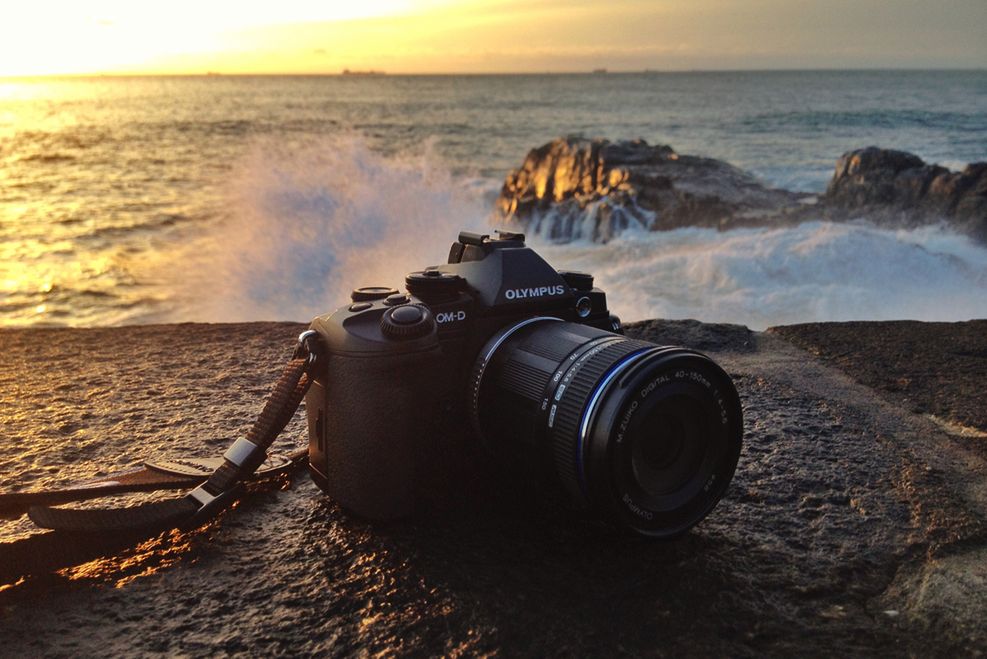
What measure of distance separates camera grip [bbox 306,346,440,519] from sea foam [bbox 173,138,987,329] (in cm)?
342

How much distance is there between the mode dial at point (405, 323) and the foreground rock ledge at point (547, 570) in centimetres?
46

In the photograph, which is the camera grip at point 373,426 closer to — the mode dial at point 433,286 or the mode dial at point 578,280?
the mode dial at point 433,286

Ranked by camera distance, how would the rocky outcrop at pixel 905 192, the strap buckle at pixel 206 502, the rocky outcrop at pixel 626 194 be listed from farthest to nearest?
the rocky outcrop at pixel 626 194 < the rocky outcrop at pixel 905 192 < the strap buckle at pixel 206 502

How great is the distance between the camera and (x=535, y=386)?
171 centimetres

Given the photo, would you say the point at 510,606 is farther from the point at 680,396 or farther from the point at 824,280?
the point at 824,280

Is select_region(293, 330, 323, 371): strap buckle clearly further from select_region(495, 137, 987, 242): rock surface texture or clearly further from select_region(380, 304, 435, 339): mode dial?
select_region(495, 137, 987, 242): rock surface texture

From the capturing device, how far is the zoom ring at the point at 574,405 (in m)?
1.57

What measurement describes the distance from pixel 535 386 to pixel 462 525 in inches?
15.8

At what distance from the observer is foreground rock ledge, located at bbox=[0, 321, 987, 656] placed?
148 centimetres

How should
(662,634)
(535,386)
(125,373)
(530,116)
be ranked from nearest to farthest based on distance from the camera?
(662,634) < (535,386) < (125,373) < (530,116)

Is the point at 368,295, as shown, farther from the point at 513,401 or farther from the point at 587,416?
the point at 587,416

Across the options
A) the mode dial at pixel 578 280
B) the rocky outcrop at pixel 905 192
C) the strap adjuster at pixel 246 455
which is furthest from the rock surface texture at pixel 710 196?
the strap adjuster at pixel 246 455

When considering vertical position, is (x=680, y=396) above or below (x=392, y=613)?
above

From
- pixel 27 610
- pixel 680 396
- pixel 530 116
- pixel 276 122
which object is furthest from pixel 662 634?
pixel 530 116
